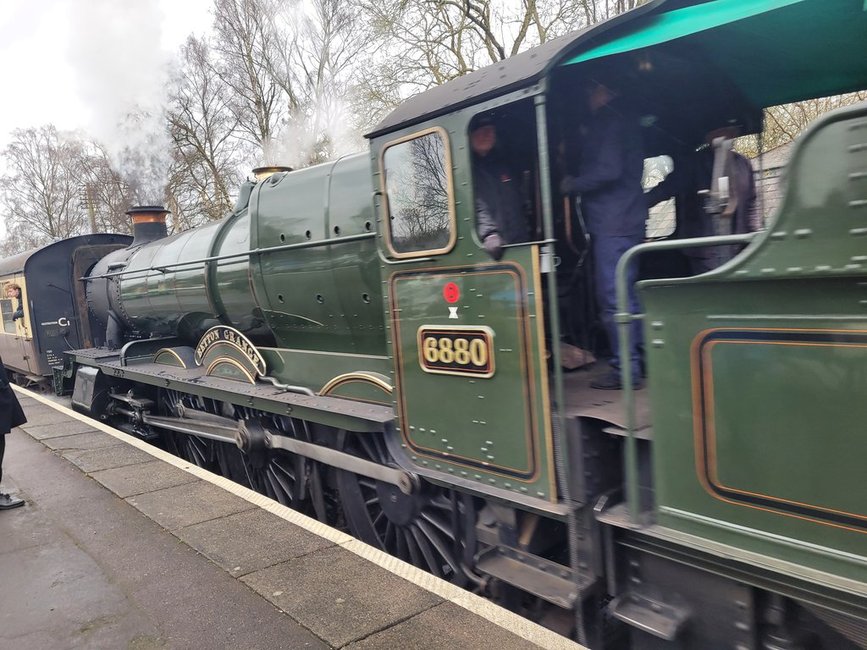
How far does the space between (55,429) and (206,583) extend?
514 centimetres

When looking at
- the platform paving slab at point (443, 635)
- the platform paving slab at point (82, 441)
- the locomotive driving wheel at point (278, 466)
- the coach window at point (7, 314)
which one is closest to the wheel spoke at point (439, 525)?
the platform paving slab at point (443, 635)

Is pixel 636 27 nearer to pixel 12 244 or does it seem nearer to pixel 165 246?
pixel 165 246

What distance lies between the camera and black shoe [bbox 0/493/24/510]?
14.9 ft

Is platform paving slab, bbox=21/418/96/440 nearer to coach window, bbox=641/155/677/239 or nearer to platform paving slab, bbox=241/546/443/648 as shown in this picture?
platform paving slab, bbox=241/546/443/648

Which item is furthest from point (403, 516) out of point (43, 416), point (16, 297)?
point (16, 297)

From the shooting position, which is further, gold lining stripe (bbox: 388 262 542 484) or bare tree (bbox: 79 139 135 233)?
bare tree (bbox: 79 139 135 233)

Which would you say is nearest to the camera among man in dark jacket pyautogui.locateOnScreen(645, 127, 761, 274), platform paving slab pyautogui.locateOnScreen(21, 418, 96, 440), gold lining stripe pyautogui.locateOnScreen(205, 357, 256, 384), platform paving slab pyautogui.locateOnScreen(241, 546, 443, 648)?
platform paving slab pyautogui.locateOnScreen(241, 546, 443, 648)

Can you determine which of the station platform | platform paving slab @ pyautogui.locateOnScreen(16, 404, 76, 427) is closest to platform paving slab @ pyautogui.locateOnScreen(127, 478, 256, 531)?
the station platform

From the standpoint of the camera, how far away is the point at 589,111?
314 cm

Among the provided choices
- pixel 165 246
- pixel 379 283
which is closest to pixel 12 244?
pixel 165 246

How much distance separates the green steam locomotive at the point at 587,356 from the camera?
180 cm

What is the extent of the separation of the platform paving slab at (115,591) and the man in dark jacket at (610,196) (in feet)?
6.84

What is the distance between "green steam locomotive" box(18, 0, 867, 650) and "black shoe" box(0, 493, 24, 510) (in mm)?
1692

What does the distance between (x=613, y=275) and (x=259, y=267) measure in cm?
287
